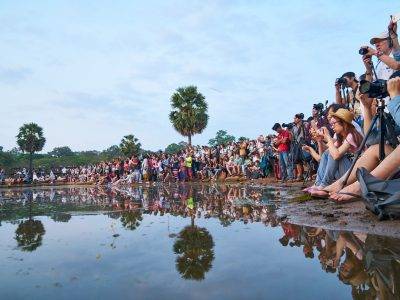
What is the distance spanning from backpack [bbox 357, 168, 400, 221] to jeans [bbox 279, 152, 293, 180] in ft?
25.8

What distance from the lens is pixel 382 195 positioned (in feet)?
10.9

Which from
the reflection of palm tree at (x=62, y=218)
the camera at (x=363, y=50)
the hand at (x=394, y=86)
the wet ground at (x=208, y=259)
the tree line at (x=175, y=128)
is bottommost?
the wet ground at (x=208, y=259)

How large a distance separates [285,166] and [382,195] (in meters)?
8.57

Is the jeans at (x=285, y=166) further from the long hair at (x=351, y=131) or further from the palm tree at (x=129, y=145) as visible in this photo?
the palm tree at (x=129, y=145)

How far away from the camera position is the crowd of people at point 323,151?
4184 millimetres

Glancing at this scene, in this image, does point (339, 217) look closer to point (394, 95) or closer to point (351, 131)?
point (394, 95)

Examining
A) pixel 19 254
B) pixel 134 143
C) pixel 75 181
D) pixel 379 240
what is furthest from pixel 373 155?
pixel 134 143

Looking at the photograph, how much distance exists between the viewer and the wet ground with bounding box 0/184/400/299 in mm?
1936

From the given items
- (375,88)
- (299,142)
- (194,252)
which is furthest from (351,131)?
(299,142)

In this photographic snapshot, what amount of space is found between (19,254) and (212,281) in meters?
1.66

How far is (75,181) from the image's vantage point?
30.8 m

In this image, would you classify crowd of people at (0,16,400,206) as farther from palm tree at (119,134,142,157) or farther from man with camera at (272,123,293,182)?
palm tree at (119,134,142,157)

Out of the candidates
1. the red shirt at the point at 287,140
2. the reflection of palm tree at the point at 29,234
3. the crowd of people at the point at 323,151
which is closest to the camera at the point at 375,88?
the crowd of people at the point at 323,151

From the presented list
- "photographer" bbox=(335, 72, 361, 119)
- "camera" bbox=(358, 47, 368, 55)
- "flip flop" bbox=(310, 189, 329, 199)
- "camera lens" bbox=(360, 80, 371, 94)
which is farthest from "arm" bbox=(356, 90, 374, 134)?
"photographer" bbox=(335, 72, 361, 119)
